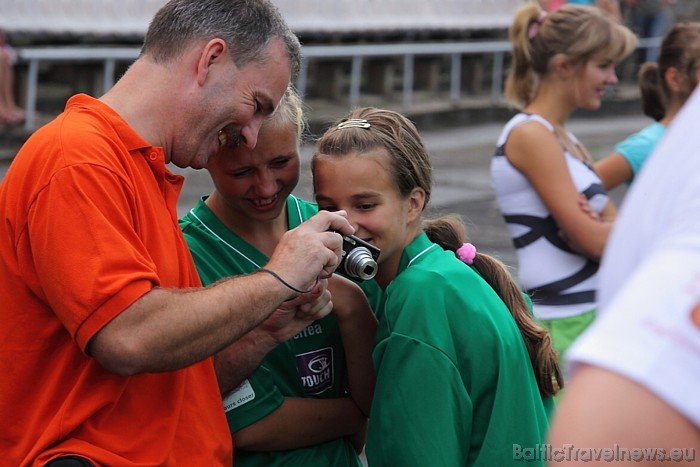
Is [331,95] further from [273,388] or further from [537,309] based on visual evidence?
[273,388]

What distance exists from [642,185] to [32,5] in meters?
10.7

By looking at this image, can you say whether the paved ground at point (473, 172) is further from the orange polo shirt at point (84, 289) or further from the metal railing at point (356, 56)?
the orange polo shirt at point (84, 289)

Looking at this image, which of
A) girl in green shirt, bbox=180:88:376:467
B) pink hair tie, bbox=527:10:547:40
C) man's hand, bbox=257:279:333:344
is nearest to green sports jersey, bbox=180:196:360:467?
girl in green shirt, bbox=180:88:376:467

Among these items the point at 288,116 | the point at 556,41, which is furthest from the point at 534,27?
the point at 288,116

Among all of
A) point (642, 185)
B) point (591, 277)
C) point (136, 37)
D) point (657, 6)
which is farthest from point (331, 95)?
point (642, 185)

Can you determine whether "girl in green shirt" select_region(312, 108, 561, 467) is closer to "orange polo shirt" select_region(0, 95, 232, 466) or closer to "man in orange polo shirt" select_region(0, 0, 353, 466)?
"man in orange polo shirt" select_region(0, 0, 353, 466)

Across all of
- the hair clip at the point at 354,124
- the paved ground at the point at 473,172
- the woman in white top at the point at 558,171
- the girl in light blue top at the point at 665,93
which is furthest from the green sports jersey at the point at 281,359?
the paved ground at the point at 473,172

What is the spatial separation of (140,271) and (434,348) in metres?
0.74

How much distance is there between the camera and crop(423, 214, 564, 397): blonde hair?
2693mm

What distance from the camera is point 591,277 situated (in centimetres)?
412

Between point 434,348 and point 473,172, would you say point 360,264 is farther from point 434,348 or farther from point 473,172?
point 473,172

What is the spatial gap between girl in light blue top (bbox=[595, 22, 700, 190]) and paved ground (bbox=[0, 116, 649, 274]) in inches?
74.6

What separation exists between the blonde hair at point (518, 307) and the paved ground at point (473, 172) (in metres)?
3.67

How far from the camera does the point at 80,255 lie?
209 centimetres
